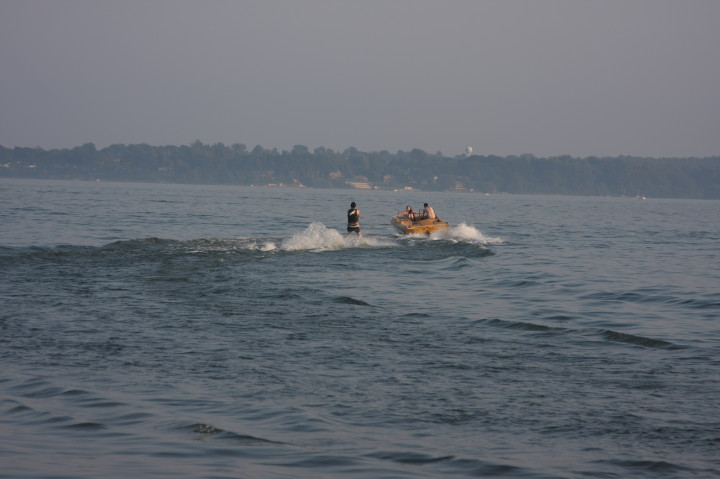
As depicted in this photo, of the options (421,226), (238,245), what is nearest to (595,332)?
(238,245)

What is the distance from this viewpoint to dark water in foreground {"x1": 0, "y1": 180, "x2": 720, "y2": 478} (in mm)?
6969

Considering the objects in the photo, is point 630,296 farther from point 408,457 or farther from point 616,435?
point 408,457

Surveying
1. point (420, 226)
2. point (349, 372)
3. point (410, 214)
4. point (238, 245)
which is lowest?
point (349, 372)

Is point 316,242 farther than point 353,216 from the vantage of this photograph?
No

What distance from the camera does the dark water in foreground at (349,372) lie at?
22.9 ft

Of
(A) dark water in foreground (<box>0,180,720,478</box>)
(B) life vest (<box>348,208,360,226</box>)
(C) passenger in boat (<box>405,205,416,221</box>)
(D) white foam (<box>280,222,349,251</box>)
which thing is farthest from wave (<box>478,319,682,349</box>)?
(C) passenger in boat (<box>405,205,416,221</box>)

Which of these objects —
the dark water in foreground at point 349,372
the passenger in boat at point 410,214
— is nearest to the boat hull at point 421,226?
the passenger in boat at point 410,214

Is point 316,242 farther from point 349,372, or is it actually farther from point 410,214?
point 349,372

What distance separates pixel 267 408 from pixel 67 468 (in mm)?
2362

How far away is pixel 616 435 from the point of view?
306 inches

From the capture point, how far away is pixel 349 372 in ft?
32.7

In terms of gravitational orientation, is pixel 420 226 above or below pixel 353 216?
below

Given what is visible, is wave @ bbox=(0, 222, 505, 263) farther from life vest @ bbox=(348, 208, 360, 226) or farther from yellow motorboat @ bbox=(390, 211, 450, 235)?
life vest @ bbox=(348, 208, 360, 226)

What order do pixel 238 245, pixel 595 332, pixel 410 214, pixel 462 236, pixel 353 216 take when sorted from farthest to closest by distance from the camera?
pixel 410 214
pixel 462 236
pixel 353 216
pixel 238 245
pixel 595 332
